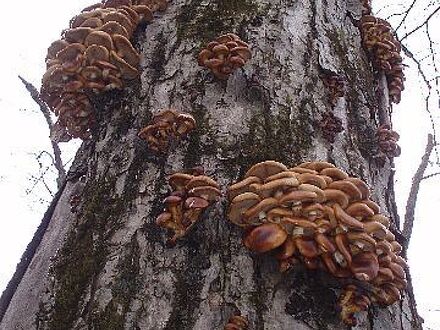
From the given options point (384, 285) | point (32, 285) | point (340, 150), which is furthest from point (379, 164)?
point (32, 285)

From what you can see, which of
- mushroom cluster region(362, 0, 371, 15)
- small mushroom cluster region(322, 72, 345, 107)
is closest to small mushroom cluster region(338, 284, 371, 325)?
small mushroom cluster region(322, 72, 345, 107)

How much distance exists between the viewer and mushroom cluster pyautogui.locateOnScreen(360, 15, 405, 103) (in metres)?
2.97

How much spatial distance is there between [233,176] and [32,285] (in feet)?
2.84

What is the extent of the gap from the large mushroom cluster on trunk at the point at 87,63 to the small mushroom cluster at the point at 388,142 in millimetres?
1089

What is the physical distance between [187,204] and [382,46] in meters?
1.75

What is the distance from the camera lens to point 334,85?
237cm

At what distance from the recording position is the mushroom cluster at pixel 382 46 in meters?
2.97

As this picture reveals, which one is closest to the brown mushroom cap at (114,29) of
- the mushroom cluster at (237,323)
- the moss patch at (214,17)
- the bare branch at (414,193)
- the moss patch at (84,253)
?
the moss patch at (214,17)

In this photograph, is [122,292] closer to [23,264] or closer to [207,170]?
[207,170]

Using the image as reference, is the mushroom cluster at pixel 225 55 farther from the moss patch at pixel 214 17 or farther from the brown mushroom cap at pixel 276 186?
the brown mushroom cap at pixel 276 186

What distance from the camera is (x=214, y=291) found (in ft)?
5.39

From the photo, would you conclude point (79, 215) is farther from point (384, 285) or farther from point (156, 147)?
point (384, 285)

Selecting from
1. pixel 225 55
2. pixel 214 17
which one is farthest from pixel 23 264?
pixel 214 17

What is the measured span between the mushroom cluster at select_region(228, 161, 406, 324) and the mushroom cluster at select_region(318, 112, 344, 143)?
44 centimetres
